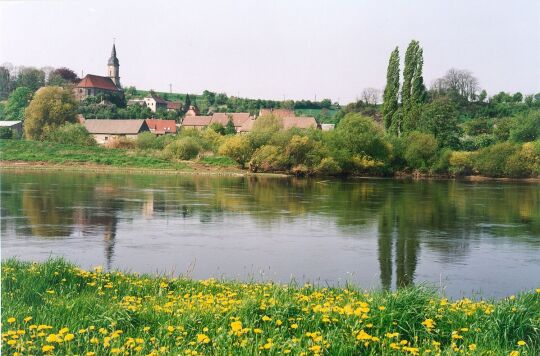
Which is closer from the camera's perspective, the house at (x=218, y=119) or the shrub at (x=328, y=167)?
the shrub at (x=328, y=167)

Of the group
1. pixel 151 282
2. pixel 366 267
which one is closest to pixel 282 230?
pixel 366 267

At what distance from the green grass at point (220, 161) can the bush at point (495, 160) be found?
2670 cm

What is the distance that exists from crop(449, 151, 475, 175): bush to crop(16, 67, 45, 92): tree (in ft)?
252

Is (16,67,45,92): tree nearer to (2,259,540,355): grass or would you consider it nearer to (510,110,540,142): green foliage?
(510,110,540,142): green foliage

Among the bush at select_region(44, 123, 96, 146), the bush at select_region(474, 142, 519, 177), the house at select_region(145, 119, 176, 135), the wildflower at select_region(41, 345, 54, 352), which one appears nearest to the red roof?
the house at select_region(145, 119, 176, 135)

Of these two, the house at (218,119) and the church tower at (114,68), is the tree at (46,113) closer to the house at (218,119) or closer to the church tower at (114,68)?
the house at (218,119)

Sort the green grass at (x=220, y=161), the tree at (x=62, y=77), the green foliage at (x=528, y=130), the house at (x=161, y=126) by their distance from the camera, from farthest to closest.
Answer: the tree at (x=62, y=77) < the house at (x=161, y=126) < the green foliage at (x=528, y=130) < the green grass at (x=220, y=161)

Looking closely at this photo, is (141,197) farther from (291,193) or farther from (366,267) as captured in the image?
(366,267)

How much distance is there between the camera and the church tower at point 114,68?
467 ft

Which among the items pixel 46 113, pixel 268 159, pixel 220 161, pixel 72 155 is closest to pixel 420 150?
pixel 268 159

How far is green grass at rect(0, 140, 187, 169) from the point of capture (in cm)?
5806

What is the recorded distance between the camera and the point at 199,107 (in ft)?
468

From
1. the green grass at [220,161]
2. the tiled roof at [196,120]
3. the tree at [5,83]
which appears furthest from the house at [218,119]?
the green grass at [220,161]

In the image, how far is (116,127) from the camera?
90125 mm
